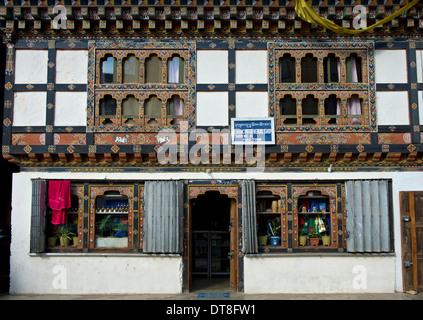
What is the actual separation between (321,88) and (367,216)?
385 centimetres

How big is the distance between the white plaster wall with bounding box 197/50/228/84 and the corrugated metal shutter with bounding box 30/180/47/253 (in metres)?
5.39

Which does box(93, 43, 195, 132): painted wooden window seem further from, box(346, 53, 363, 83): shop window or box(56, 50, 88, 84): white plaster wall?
box(346, 53, 363, 83): shop window

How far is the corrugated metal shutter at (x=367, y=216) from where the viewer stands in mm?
11789

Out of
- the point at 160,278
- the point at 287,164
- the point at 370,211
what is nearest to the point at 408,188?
the point at 370,211

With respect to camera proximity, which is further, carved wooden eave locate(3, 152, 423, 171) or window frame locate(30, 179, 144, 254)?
carved wooden eave locate(3, 152, 423, 171)

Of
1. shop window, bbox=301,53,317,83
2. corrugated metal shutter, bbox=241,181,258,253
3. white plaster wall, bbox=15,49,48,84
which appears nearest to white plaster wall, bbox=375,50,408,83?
shop window, bbox=301,53,317,83

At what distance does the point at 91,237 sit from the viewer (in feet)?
39.3

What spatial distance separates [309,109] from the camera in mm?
12500

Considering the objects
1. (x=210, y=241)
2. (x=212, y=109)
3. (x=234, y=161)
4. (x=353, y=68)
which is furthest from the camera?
(x=210, y=241)

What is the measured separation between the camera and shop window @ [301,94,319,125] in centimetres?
1245

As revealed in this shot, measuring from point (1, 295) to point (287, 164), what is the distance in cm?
873

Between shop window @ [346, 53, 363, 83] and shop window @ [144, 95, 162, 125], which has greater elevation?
shop window @ [346, 53, 363, 83]

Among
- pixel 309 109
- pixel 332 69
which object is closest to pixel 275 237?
pixel 309 109

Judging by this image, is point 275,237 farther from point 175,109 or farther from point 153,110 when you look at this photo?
point 153,110
